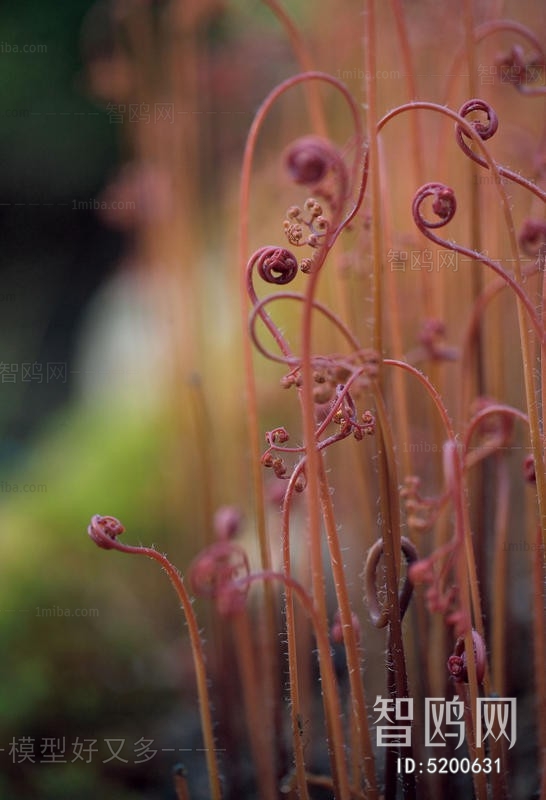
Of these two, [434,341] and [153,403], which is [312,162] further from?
[153,403]

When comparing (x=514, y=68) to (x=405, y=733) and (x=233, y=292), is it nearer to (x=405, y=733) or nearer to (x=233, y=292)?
(x=405, y=733)

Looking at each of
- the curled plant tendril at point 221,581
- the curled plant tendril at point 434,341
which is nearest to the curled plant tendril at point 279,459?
the curled plant tendril at point 221,581

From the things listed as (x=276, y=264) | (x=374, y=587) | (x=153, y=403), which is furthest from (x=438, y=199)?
(x=153, y=403)

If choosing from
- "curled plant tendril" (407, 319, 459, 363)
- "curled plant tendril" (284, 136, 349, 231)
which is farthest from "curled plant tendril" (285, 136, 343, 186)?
"curled plant tendril" (407, 319, 459, 363)

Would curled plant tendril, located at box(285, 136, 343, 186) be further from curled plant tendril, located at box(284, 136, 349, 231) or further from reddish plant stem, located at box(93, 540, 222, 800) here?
reddish plant stem, located at box(93, 540, 222, 800)

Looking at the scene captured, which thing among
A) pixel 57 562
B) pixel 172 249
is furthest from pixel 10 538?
pixel 172 249

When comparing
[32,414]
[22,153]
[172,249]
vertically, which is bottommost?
[32,414]
